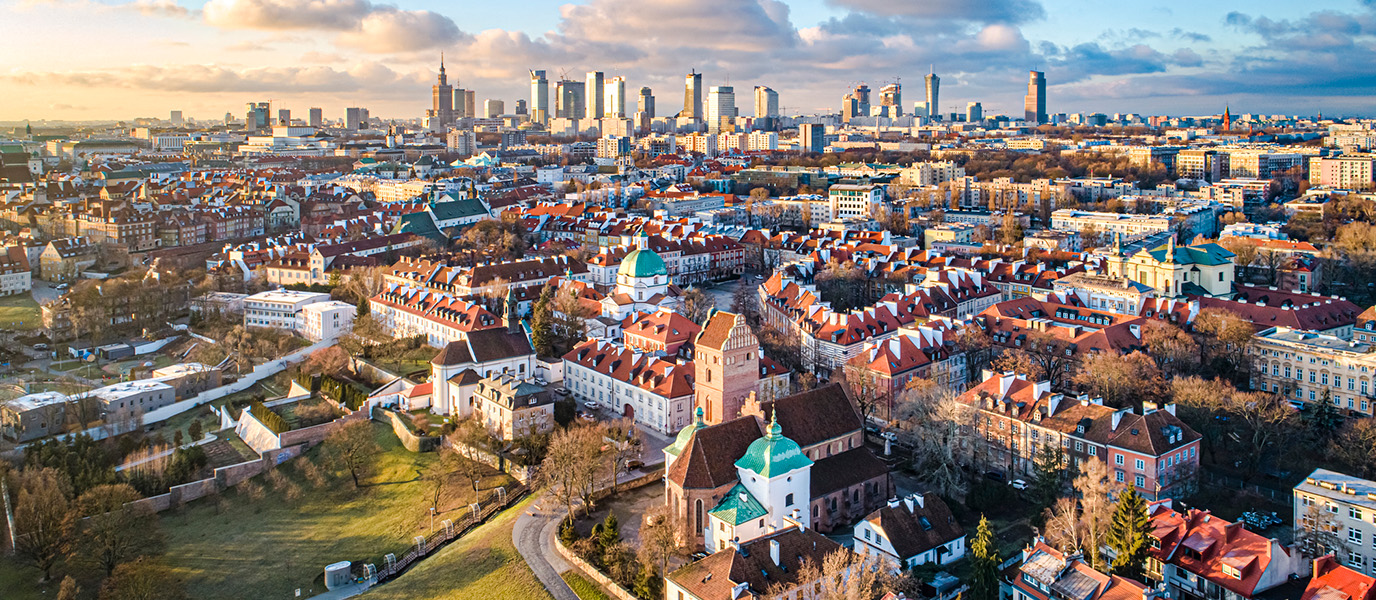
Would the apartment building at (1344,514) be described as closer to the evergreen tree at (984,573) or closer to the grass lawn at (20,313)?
the evergreen tree at (984,573)

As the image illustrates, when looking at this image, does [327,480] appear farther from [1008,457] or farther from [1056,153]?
[1056,153]

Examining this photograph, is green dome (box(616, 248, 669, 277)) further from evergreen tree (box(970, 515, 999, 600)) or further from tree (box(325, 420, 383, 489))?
evergreen tree (box(970, 515, 999, 600))

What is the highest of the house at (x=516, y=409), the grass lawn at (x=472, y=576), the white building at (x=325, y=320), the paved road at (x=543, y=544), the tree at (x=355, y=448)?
the white building at (x=325, y=320)

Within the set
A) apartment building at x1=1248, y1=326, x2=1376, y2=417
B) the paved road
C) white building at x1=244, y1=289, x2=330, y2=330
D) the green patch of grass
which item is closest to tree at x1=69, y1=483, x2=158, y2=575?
the paved road

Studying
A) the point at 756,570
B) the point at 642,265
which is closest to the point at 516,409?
the point at 756,570

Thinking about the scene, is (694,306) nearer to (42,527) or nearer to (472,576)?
(472,576)

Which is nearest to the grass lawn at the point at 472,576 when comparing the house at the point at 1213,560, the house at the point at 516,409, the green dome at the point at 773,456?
the green dome at the point at 773,456
